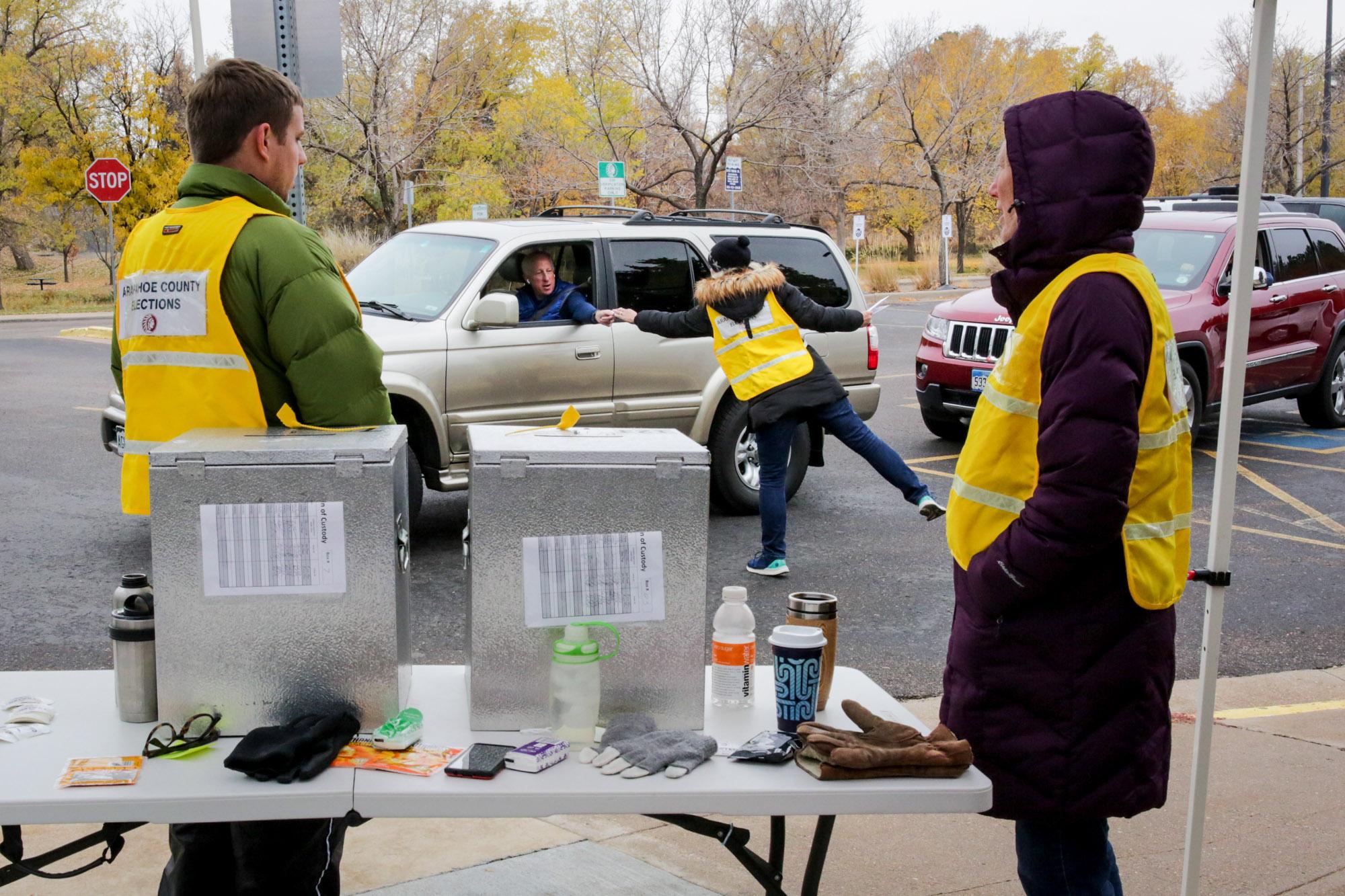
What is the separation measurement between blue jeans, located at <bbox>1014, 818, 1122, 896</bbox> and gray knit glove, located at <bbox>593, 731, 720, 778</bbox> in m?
0.68

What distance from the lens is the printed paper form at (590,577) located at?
2.45 metres

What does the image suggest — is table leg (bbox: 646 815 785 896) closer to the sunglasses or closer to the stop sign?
the sunglasses

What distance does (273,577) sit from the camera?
2.35 metres

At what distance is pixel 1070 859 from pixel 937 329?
29.4 ft

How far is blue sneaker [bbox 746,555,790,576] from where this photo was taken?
707 cm

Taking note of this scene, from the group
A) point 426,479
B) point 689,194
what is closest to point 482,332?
point 426,479

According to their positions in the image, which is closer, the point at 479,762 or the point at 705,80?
the point at 479,762

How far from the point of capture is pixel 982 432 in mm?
2461

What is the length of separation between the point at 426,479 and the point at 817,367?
7.79ft

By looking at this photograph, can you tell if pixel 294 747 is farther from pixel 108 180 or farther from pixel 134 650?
pixel 108 180

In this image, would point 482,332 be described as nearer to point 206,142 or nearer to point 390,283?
point 390,283

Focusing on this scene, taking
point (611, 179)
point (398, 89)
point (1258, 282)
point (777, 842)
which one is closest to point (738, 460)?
point (1258, 282)

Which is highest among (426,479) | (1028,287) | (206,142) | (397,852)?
(206,142)

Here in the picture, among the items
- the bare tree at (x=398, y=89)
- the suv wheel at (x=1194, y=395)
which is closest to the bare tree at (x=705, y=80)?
the bare tree at (x=398, y=89)
